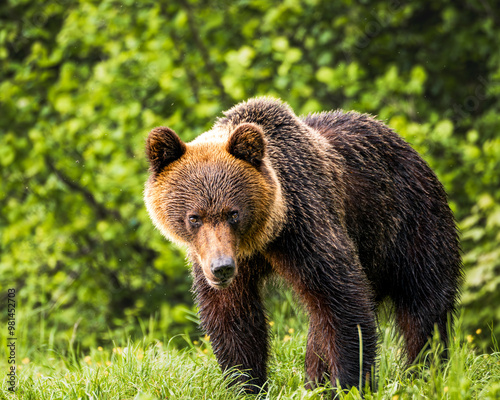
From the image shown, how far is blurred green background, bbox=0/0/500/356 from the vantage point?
7957mm

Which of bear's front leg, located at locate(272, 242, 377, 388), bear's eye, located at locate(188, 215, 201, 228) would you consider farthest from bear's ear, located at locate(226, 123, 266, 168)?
bear's front leg, located at locate(272, 242, 377, 388)

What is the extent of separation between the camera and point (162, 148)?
4078mm

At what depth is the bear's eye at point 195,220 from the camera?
3.92 meters

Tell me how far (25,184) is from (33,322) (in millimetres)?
1840

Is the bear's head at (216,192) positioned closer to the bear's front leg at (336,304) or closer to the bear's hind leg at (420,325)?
the bear's front leg at (336,304)

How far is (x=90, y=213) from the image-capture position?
8.92m

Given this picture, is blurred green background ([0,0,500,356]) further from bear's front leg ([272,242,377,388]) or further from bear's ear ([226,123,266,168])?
bear's ear ([226,123,266,168])

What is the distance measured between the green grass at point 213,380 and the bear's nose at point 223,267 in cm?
73

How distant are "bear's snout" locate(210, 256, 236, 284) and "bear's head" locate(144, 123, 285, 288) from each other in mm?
111

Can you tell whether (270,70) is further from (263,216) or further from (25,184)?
(263,216)

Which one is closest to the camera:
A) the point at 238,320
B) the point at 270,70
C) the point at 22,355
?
the point at 238,320

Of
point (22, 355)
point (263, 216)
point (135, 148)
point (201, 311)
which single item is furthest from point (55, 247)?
point (263, 216)

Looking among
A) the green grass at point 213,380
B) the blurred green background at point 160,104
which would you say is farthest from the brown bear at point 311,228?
the blurred green background at point 160,104

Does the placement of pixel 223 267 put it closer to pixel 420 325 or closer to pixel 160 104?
pixel 420 325
